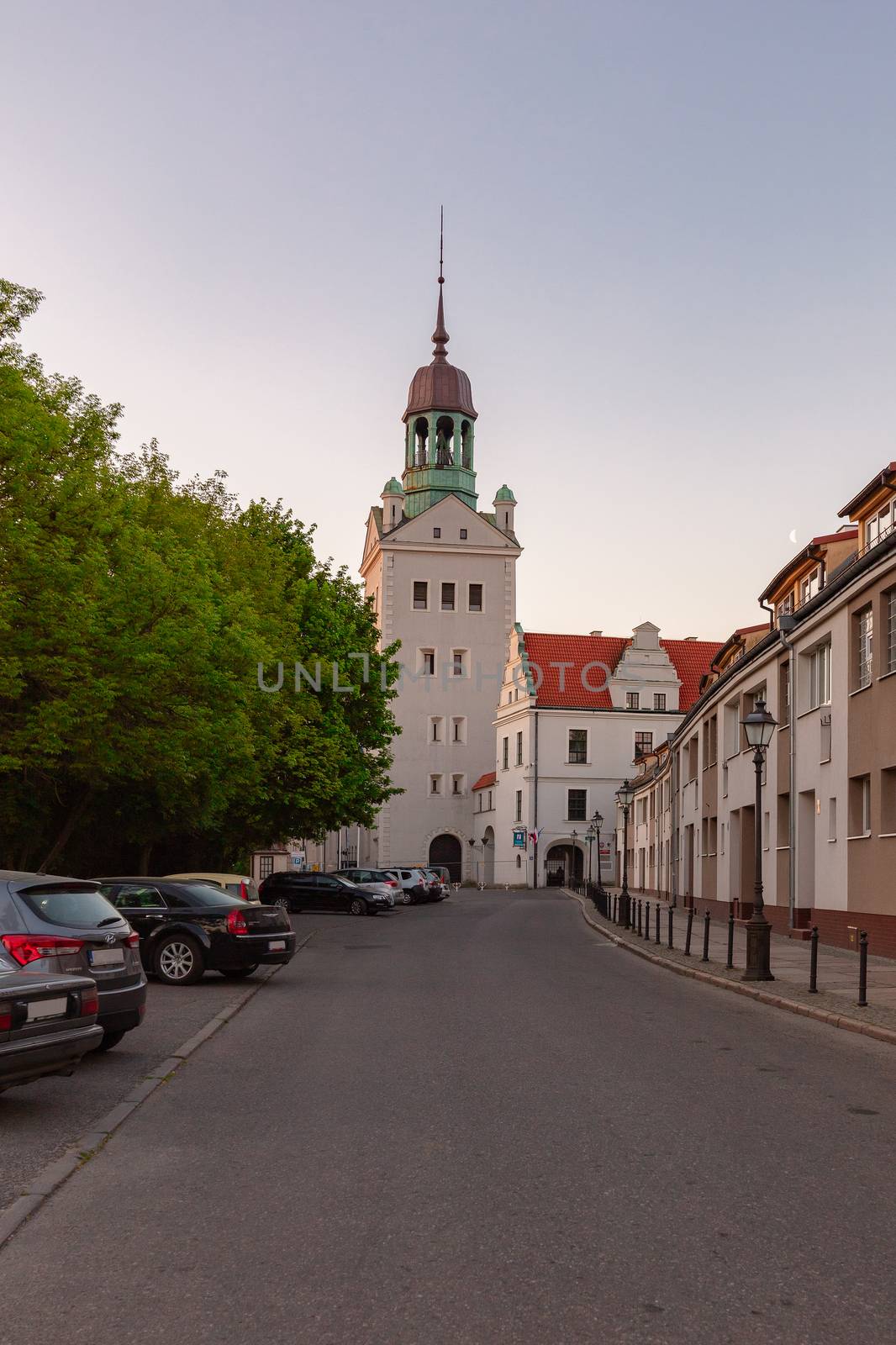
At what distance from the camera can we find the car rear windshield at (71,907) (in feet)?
31.4

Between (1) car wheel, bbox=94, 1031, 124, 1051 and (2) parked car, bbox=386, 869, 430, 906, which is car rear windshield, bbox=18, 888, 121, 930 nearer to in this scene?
(1) car wheel, bbox=94, 1031, 124, 1051

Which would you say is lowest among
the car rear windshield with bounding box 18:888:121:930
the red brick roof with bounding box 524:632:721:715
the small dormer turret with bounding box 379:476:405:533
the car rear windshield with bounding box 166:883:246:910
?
the car rear windshield with bounding box 166:883:246:910

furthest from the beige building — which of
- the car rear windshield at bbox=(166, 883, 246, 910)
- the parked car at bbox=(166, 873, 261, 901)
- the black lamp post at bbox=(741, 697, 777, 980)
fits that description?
the parked car at bbox=(166, 873, 261, 901)

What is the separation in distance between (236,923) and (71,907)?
25.1 ft

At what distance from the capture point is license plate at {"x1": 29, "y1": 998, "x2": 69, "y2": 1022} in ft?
26.9

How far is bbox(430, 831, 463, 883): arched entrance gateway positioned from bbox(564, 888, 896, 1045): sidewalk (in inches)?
2251

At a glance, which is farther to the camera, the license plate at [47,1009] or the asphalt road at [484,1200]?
the license plate at [47,1009]

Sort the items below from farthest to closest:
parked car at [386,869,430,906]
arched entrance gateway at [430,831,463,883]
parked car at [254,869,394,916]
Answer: arched entrance gateway at [430,831,463,883] → parked car at [386,869,430,906] → parked car at [254,869,394,916]

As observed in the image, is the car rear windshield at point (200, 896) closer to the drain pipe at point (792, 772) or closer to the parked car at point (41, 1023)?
the parked car at point (41, 1023)

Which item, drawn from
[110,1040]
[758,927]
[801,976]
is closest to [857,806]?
[801,976]

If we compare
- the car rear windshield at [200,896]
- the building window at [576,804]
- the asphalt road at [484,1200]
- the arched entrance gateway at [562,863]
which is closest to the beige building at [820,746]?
the car rear windshield at [200,896]

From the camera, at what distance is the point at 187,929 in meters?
17.5

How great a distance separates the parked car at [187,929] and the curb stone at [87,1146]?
14.9ft

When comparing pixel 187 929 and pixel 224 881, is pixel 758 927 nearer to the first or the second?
pixel 187 929
